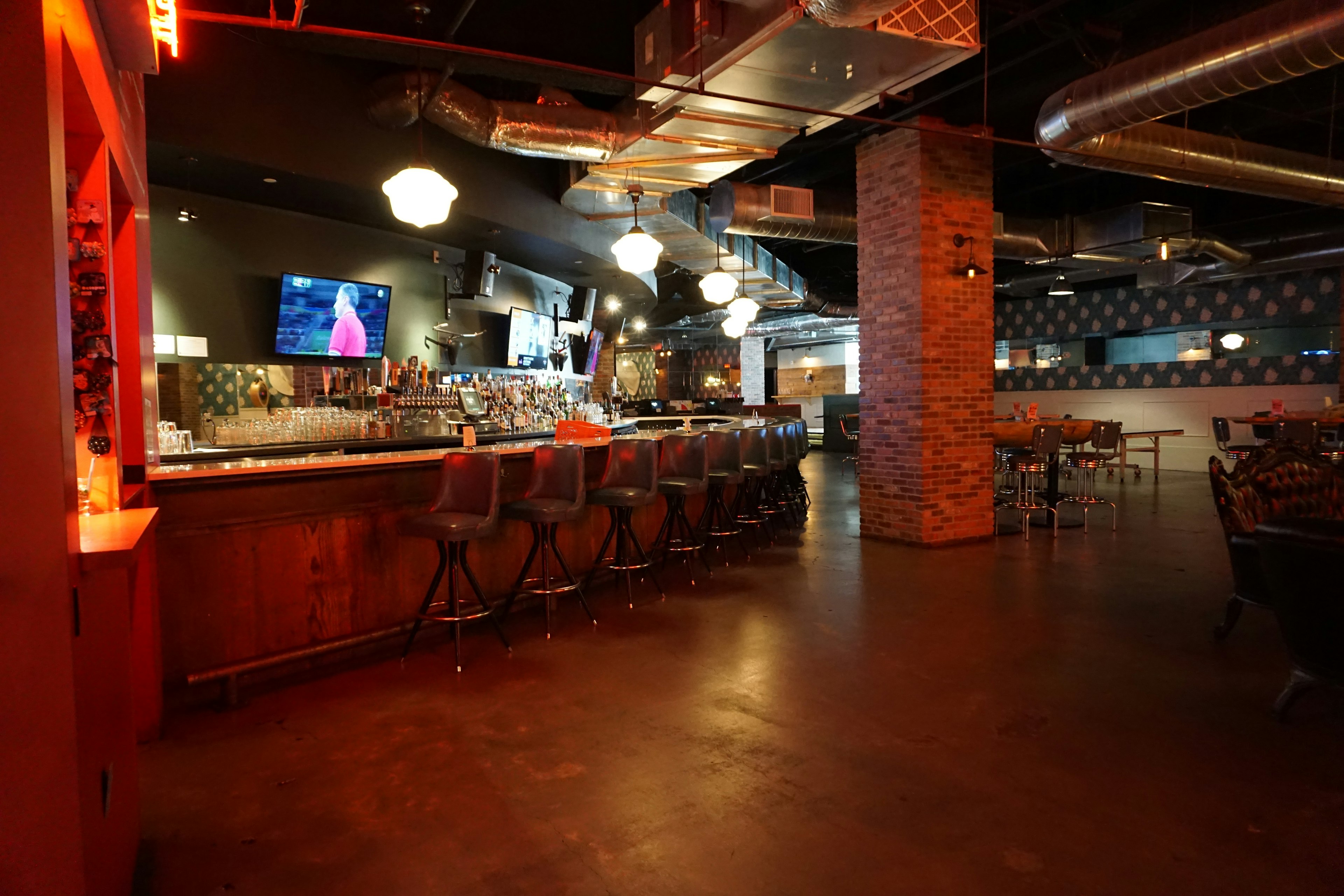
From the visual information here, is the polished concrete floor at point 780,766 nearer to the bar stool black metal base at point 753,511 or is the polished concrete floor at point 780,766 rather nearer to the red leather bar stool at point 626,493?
the red leather bar stool at point 626,493

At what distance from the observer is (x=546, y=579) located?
4312 mm

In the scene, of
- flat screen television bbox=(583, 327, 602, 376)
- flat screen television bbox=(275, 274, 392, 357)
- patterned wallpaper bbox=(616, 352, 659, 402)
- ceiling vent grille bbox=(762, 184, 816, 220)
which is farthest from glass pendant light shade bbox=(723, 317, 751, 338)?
patterned wallpaper bbox=(616, 352, 659, 402)

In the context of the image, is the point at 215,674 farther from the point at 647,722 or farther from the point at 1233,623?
the point at 1233,623

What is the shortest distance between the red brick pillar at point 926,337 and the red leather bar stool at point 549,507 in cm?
329

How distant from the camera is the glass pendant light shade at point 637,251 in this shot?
6.09m

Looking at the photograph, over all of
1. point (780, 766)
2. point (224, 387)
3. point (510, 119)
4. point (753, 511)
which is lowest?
point (780, 766)

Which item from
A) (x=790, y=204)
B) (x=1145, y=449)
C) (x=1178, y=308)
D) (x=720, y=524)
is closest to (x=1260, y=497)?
(x=720, y=524)

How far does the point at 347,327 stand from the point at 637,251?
3007 mm

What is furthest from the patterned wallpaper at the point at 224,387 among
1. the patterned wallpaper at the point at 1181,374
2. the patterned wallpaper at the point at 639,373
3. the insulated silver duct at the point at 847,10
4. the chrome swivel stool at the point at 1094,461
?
the patterned wallpaper at the point at 639,373

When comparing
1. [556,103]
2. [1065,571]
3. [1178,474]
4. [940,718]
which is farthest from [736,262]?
[1178,474]

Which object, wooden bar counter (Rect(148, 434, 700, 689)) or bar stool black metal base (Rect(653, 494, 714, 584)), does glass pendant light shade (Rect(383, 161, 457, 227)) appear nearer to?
wooden bar counter (Rect(148, 434, 700, 689))

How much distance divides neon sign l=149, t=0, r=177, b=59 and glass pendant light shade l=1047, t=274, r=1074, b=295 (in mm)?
11947

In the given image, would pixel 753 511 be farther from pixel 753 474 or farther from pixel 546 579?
pixel 546 579

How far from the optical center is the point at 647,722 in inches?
122
